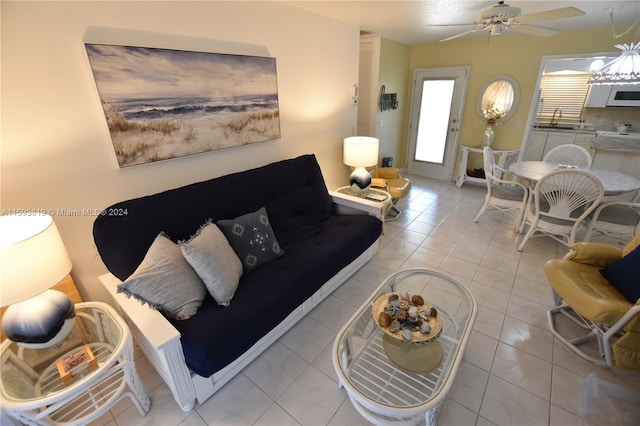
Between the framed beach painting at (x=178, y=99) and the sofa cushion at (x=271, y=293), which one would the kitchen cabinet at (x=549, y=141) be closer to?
the sofa cushion at (x=271, y=293)

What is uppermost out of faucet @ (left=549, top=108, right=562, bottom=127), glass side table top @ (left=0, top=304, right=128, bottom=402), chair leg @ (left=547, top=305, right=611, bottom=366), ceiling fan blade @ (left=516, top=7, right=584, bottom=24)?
ceiling fan blade @ (left=516, top=7, right=584, bottom=24)

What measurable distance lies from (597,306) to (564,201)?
1367mm

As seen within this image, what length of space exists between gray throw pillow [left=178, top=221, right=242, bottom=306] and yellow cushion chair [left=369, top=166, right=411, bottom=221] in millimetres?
2305

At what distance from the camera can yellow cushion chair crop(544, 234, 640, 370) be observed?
57.6 inches

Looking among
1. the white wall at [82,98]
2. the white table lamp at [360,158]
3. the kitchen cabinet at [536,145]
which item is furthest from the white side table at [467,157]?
the white wall at [82,98]

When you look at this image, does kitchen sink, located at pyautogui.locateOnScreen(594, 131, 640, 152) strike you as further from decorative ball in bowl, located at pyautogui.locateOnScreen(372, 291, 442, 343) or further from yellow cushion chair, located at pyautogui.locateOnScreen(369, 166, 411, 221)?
decorative ball in bowl, located at pyautogui.locateOnScreen(372, 291, 442, 343)

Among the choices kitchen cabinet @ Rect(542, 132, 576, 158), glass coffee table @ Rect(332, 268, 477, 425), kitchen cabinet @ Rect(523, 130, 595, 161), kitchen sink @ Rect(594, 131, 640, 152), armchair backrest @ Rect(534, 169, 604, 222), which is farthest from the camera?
kitchen cabinet @ Rect(542, 132, 576, 158)

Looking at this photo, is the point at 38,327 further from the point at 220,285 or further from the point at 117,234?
the point at 220,285

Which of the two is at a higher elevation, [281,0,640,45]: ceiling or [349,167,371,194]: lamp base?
[281,0,640,45]: ceiling

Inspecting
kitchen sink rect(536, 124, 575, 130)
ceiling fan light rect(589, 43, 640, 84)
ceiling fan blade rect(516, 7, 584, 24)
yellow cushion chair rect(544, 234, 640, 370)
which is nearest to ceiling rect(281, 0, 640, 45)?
ceiling fan light rect(589, 43, 640, 84)

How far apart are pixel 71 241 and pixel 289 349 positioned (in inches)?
57.1

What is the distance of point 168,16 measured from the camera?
1.78 m

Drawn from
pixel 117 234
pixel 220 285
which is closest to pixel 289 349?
pixel 220 285

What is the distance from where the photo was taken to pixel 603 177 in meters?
2.76
